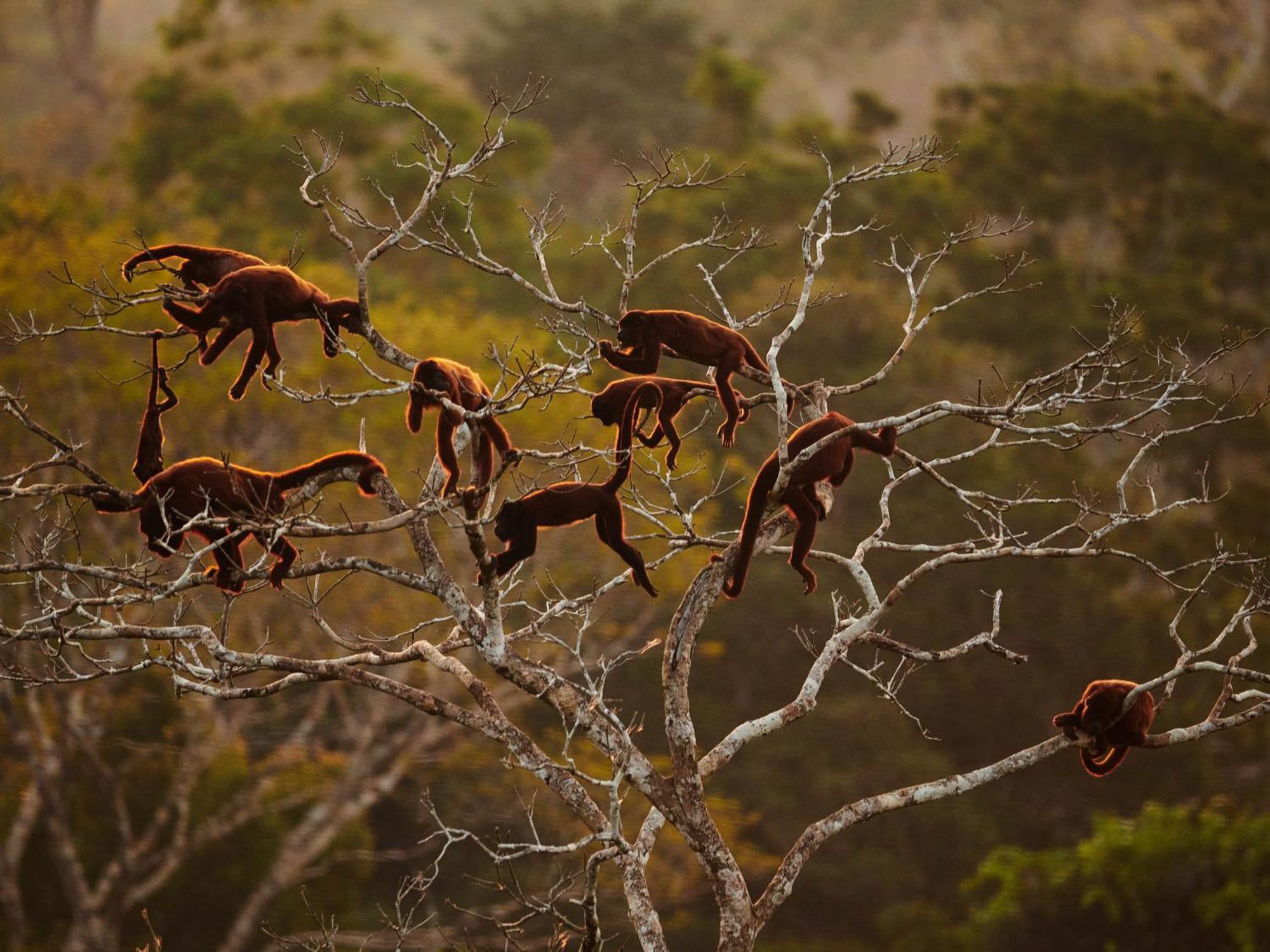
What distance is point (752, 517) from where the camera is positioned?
21.6 ft

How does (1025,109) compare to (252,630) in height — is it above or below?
above

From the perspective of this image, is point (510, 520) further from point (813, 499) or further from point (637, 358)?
point (813, 499)

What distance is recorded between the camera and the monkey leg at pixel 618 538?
658cm

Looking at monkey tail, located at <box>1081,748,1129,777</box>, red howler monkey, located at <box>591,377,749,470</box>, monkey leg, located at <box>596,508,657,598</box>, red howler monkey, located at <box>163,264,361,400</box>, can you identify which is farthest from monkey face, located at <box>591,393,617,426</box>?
monkey tail, located at <box>1081,748,1129,777</box>

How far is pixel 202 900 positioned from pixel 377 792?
2.55 meters

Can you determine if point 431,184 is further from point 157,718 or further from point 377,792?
point 157,718

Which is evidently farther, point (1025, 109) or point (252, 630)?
point (1025, 109)

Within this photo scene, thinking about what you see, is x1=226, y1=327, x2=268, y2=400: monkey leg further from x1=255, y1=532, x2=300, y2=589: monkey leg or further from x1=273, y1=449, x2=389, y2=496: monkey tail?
x1=255, y1=532, x2=300, y2=589: monkey leg

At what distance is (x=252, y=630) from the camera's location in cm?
1794

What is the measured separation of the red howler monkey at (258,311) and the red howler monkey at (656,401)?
1.13 meters

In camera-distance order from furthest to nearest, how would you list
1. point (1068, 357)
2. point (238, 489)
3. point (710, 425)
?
point (1068, 357) < point (710, 425) < point (238, 489)

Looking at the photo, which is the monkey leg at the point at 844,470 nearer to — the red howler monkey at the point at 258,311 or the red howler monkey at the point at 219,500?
the red howler monkey at the point at 219,500

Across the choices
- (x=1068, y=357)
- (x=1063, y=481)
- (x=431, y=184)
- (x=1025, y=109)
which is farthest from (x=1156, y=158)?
(x=431, y=184)

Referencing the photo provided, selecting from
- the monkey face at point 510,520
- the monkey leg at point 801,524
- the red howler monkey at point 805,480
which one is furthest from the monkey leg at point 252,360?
the monkey leg at point 801,524
